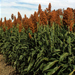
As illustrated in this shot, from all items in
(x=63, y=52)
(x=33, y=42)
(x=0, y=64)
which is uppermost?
(x=33, y=42)

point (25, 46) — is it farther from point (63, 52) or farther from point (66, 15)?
point (66, 15)

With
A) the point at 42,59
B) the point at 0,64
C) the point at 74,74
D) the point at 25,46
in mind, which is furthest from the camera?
the point at 0,64

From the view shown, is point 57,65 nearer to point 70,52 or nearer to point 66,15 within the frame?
point 70,52

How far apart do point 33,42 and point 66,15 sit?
1.36m

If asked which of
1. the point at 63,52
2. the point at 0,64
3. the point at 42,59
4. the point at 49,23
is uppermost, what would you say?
the point at 49,23

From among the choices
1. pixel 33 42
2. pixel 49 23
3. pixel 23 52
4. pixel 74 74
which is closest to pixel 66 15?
pixel 49 23

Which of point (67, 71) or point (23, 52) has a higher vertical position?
point (23, 52)

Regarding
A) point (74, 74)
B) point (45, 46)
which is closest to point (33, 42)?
point (45, 46)

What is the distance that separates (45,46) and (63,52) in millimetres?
553

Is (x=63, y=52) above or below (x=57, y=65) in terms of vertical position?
above

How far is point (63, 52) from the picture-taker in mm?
2947

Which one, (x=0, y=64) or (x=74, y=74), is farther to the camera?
(x=0, y=64)

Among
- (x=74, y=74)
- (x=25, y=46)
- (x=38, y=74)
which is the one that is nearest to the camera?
(x=74, y=74)

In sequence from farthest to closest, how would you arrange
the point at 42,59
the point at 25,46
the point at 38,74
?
the point at 25,46, the point at 38,74, the point at 42,59
